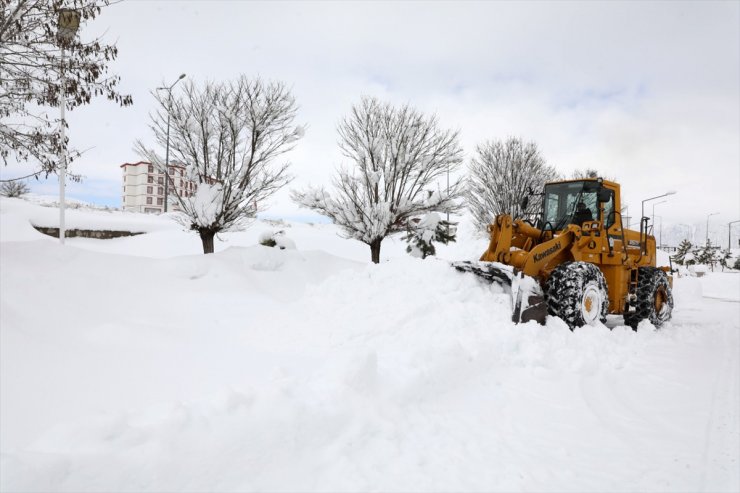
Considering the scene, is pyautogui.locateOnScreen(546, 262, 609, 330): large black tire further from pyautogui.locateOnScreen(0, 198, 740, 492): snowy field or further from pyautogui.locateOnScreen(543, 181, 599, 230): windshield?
pyautogui.locateOnScreen(543, 181, 599, 230): windshield

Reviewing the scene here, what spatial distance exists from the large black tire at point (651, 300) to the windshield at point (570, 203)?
6.22ft

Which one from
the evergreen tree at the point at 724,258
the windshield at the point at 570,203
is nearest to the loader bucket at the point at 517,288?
the windshield at the point at 570,203

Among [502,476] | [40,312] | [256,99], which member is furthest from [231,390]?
[256,99]

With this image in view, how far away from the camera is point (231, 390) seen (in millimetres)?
3332

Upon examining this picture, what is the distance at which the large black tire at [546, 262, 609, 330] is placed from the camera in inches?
271

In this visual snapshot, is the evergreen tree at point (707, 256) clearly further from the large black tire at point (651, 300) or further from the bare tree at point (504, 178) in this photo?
the large black tire at point (651, 300)

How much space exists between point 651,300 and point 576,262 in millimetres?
2523

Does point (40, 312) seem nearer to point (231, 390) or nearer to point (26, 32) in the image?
point (231, 390)

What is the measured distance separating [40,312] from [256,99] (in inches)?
329

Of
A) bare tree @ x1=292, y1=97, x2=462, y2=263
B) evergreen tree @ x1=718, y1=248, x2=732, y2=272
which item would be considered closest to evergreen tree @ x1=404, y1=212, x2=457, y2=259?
bare tree @ x1=292, y1=97, x2=462, y2=263

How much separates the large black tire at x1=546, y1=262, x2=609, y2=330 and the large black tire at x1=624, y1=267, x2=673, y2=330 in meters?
1.60

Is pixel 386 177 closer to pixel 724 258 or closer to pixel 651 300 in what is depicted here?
pixel 651 300

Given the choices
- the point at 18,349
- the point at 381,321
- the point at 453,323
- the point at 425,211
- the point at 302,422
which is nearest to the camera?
the point at 302,422

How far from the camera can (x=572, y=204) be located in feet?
27.8
